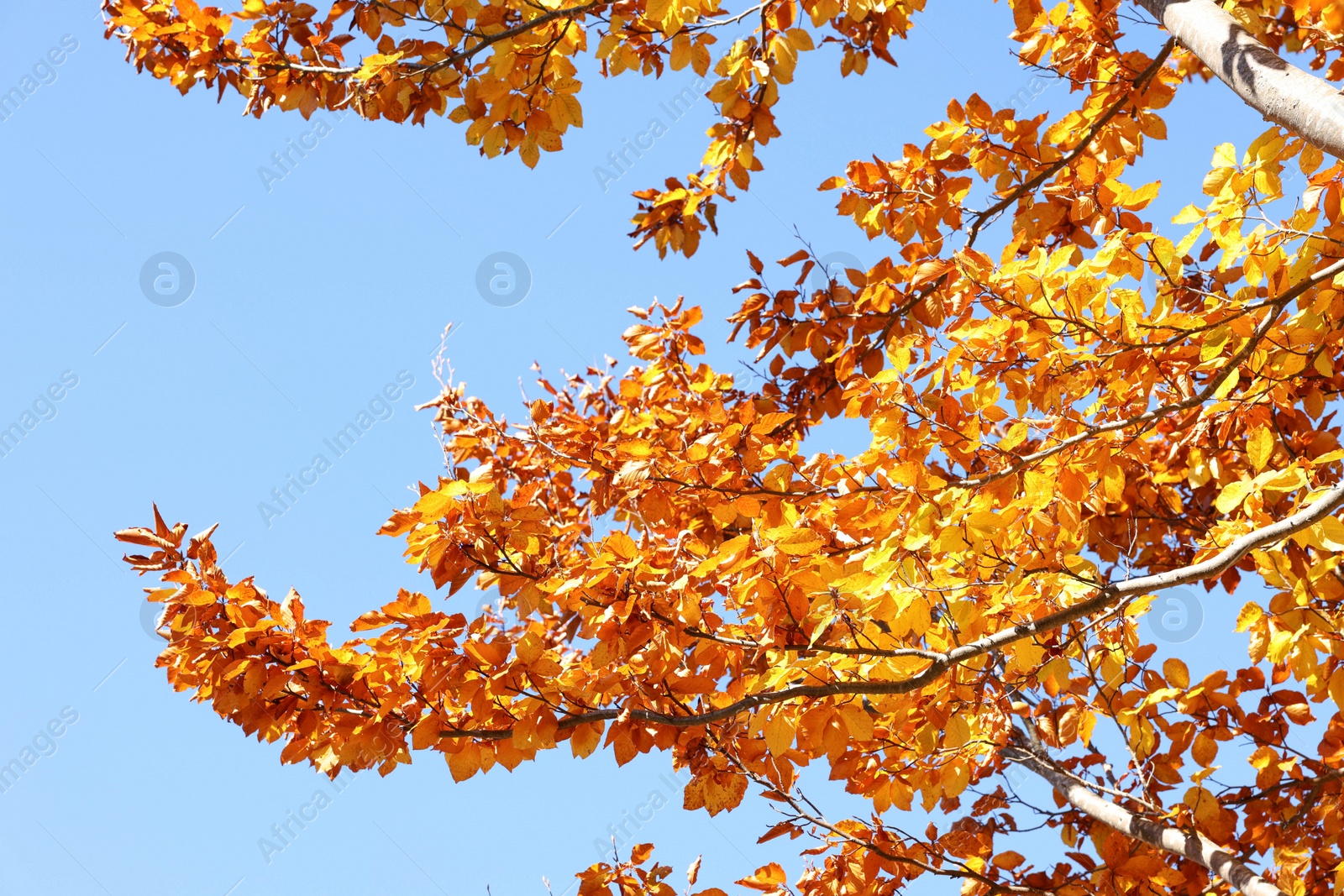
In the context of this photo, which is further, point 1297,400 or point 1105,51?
point 1297,400

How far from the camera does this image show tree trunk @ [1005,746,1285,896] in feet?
8.34

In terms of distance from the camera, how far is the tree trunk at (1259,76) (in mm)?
1706

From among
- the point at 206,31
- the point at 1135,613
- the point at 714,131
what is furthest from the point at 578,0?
the point at 1135,613

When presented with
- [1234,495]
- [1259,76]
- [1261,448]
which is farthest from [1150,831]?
[1259,76]

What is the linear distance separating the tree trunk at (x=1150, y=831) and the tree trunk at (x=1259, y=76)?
2.04m

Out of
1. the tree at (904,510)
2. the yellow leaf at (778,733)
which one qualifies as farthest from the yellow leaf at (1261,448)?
the yellow leaf at (778,733)

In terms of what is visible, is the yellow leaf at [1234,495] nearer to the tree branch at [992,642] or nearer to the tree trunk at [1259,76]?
the tree branch at [992,642]

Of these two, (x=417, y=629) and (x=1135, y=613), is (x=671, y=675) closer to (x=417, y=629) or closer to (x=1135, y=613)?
(x=417, y=629)

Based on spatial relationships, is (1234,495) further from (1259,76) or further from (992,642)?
(1259,76)

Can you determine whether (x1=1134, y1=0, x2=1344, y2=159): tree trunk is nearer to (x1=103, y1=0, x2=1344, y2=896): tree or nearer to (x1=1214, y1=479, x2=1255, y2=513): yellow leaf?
(x1=103, y1=0, x2=1344, y2=896): tree

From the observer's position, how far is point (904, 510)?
2.12 meters

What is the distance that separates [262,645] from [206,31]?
2565 millimetres

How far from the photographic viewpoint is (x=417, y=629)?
2.18m

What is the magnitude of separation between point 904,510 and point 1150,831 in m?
1.72
